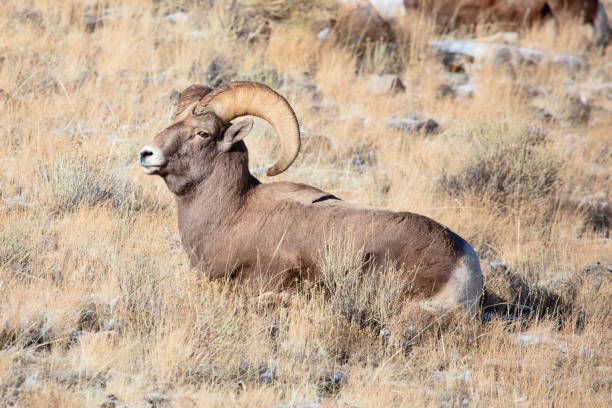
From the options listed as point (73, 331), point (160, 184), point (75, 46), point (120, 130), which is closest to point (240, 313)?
point (73, 331)

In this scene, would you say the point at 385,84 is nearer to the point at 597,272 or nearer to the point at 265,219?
the point at 597,272

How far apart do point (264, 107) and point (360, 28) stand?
7073 mm

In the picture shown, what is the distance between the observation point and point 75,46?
33.2 feet

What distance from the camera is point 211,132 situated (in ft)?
18.7

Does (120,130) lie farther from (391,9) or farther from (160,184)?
(391,9)

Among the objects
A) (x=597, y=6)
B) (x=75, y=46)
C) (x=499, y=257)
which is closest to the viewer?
(x=499, y=257)

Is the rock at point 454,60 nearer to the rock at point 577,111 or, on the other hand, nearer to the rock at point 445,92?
the rock at point 445,92

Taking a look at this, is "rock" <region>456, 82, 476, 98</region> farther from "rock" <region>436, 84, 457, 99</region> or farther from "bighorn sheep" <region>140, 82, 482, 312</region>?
"bighorn sheep" <region>140, 82, 482, 312</region>

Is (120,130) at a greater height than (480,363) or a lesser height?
greater

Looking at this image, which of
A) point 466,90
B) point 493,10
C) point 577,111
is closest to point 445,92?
point 466,90

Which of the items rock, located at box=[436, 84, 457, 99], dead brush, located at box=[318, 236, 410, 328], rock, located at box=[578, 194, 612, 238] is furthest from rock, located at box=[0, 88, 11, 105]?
rock, located at box=[578, 194, 612, 238]

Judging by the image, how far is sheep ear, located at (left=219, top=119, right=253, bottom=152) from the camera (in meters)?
5.75

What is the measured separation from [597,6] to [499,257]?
9.25 metres

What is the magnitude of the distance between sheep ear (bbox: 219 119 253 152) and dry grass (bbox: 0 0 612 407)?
1000 millimetres
